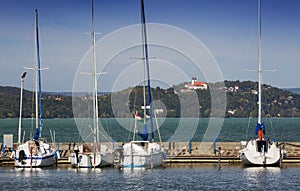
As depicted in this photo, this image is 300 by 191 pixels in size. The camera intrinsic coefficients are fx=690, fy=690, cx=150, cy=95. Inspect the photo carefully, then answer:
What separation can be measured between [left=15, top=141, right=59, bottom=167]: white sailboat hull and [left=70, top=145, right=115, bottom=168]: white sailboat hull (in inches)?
103

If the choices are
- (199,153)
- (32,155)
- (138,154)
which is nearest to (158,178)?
(138,154)

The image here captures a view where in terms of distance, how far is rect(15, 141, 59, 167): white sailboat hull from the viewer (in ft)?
184

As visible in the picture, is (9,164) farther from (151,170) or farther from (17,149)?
(151,170)

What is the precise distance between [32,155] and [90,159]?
5.07m

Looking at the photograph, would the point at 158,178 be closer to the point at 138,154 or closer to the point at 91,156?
the point at 138,154

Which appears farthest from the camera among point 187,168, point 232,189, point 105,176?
point 187,168

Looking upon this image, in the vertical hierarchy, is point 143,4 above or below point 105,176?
above

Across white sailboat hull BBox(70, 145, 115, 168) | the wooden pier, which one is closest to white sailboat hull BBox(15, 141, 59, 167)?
the wooden pier

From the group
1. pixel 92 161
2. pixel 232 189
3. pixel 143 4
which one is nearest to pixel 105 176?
pixel 92 161

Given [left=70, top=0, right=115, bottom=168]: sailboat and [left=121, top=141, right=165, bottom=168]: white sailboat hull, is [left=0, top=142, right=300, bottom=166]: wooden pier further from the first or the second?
[left=121, top=141, right=165, bottom=168]: white sailboat hull

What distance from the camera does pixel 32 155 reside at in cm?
5634

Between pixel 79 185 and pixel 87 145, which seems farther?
pixel 87 145

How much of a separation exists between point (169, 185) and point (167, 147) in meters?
16.2

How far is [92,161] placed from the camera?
54.8 metres
